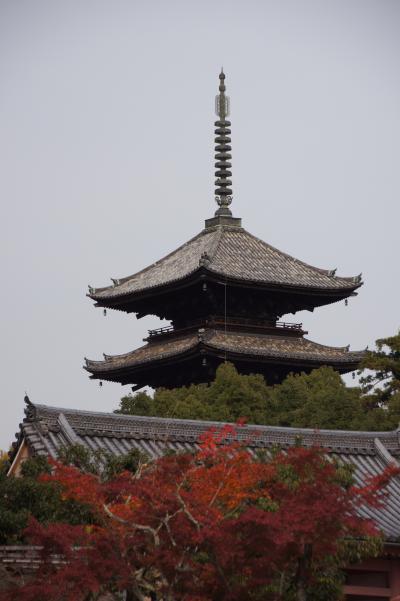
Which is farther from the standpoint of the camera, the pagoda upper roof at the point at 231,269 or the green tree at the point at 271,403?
the pagoda upper roof at the point at 231,269

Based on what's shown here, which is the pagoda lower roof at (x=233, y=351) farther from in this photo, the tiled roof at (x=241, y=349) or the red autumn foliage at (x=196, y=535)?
the red autumn foliage at (x=196, y=535)

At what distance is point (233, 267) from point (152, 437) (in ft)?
82.0

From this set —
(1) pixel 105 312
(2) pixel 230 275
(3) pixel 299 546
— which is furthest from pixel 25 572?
(1) pixel 105 312

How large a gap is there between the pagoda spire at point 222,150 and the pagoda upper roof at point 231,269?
2120 millimetres

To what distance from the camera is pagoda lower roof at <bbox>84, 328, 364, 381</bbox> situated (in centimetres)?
5362

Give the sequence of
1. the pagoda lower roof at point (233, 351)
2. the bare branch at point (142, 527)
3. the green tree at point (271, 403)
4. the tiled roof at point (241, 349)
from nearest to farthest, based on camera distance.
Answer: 1. the bare branch at point (142, 527)
2. the green tree at point (271, 403)
3. the pagoda lower roof at point (233, 351)
4. the tiled roof at point (241, 349)

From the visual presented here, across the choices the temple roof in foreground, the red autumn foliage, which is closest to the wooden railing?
the temple roof in foreground

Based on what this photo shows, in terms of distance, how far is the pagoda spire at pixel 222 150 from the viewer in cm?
6212

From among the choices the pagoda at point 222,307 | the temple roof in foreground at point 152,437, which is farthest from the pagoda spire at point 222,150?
the temple roof in foreground at point 152,437

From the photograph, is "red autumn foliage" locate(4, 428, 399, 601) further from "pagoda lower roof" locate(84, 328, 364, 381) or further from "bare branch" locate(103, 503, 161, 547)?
"pagoda lower roof" locate(84, 328, 364, 381)

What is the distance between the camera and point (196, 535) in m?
20.5

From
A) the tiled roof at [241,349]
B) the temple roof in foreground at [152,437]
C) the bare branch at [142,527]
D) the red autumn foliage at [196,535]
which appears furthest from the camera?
the tiled roof at [241,349]

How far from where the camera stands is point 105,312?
58.8m

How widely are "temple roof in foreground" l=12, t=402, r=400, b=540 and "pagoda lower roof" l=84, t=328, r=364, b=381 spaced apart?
19.7 meters
